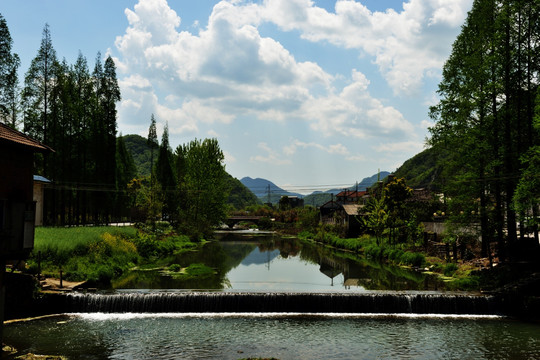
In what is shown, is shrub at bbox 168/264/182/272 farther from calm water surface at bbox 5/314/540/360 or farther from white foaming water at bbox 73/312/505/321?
calm water surface at bbox 5/314/540/360

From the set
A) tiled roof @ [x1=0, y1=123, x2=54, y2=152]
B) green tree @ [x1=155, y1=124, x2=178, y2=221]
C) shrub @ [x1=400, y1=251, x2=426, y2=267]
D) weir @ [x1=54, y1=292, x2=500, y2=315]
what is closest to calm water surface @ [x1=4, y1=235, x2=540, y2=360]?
weir @ [x1=54, y1=292, x2=500, y2=315]

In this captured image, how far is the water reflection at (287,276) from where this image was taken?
29.8 meters

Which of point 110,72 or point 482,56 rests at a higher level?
point 110,72

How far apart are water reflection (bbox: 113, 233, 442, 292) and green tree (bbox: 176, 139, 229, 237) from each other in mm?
23167

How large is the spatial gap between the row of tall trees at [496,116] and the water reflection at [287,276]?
6657 mm

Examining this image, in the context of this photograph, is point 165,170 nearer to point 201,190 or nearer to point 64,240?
point 201,190

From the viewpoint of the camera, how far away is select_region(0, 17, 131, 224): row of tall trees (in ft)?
137

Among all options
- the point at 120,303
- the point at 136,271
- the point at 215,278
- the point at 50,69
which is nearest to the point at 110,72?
the point at 50,69

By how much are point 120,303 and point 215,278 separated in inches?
417

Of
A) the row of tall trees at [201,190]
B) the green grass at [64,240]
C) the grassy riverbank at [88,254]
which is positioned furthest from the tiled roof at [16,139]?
the row of tall trees at [201,190]

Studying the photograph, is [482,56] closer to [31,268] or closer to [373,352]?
[373,352]

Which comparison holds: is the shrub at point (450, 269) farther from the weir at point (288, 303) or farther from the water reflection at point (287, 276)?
the weir at point (288, 303)

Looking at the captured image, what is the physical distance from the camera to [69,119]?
47.3 metres

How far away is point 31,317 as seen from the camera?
22.3 m
